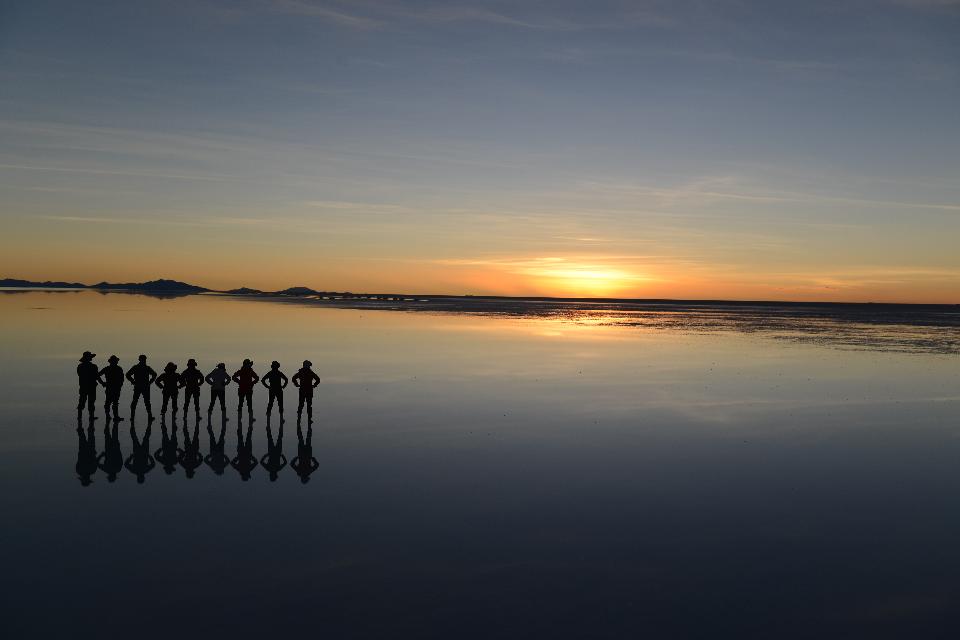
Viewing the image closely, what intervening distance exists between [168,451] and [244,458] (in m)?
1.89

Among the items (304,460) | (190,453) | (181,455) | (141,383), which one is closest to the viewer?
(304,460)

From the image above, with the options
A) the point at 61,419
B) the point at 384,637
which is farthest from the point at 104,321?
the point at 384,637

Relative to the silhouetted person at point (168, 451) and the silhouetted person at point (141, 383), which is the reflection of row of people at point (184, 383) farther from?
the silhouetted person at point (168, 451)

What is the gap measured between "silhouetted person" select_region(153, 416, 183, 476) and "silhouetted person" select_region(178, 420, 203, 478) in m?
0.14

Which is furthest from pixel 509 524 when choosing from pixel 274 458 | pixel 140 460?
pixel 140 460

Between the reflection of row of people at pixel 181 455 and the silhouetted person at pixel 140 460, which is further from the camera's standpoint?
the reflection of row of people at pixel 181 455

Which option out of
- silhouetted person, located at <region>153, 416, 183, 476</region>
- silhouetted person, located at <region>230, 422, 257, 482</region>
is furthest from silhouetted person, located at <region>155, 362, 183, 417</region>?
silhouetted person, located at <region>230, 422, 257, 482</region>

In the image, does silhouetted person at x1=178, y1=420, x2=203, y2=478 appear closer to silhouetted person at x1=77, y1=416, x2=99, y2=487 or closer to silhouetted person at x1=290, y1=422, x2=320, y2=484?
silhouetted person at x1=77, y1=416, x2=99, y2=487

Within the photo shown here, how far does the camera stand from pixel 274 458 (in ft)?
49.8

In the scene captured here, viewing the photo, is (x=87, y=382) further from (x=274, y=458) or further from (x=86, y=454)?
(x=274, y=458)

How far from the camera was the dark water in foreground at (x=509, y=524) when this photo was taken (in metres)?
8.20

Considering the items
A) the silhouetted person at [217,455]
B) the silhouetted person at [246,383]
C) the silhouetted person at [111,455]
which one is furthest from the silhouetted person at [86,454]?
the silhouetted person at [246,383]

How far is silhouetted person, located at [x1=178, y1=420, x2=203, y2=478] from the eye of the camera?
14337 mm

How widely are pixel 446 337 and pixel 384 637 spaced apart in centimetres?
4347
